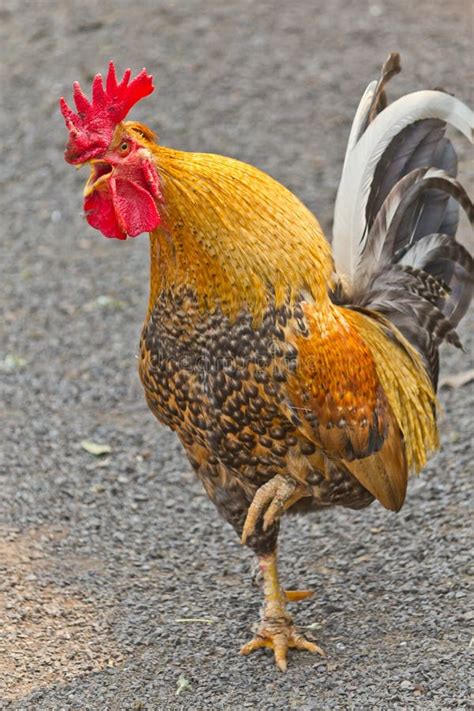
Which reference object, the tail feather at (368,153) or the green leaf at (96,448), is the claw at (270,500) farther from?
the green leaf at (96,448)

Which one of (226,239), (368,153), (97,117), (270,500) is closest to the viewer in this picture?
(97,117)

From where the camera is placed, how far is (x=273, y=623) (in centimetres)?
476

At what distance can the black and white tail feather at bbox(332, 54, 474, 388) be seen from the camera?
182 inches

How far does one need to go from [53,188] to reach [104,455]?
4.17 metres

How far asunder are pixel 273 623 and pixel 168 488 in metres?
1.58

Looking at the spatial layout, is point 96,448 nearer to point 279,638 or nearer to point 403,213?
point 279,638

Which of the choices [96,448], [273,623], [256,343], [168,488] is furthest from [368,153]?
[96,448]

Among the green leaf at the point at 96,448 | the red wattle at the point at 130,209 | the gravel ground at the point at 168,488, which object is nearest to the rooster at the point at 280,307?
the red wattle at the point at 130,209

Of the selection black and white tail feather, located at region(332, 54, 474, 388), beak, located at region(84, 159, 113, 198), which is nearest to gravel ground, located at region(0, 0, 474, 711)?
black and white tail feather, located at region(332, 54, 474, 388)

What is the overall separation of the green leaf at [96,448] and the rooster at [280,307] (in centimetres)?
191

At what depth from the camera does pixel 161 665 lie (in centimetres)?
471

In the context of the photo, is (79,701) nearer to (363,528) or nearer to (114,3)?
(363,528)

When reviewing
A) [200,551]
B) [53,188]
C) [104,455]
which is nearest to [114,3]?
[53,188]

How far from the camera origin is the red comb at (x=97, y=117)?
4.02m
